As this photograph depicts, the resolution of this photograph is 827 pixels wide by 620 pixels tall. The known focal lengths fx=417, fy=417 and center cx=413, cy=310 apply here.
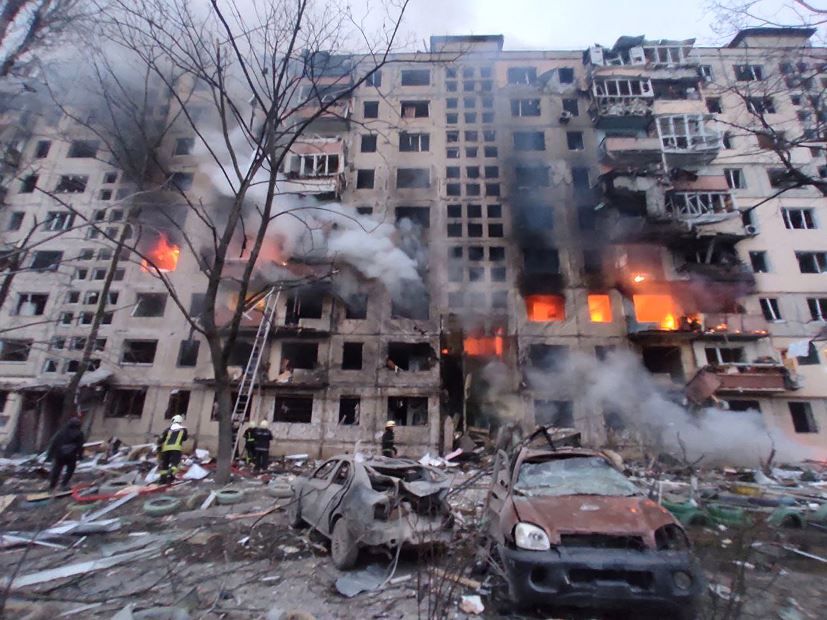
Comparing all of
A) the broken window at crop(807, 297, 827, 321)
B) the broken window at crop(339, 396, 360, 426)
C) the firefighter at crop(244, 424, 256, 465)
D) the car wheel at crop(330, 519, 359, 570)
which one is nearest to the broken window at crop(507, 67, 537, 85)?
the broken window at crop(807, 297, 827, 321)

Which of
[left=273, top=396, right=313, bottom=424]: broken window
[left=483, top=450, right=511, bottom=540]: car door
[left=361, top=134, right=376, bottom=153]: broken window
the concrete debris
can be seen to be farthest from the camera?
[left=361, top=134, right=376, bottom=153]: broken window

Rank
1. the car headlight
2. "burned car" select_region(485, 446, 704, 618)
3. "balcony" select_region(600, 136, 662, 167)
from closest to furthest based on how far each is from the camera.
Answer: "burned car" select_region(485, 446, 704, 618) → the car headlight → "balcony" select_region(600, 136, 662, 167)

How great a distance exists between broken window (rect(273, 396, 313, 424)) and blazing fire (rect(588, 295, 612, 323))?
16153 millimetres

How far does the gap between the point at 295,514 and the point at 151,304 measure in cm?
2146

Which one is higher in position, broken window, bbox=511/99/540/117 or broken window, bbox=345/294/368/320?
broken window, bbox=511/99/540/117

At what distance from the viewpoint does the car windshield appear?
5266 mm

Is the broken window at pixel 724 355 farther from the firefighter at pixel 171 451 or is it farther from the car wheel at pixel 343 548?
the firefighter at pixel 171 451

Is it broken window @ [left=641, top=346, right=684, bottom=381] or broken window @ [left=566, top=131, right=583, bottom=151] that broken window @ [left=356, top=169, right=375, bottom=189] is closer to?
broken window @ [left=566, top=131, right=583, bottom=151]

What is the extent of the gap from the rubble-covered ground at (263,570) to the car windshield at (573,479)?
48.0 inches

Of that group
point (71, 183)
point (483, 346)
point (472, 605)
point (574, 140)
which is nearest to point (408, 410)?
point (483, 346)

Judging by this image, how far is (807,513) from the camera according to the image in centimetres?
807

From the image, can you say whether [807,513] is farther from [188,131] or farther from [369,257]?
[188,131]

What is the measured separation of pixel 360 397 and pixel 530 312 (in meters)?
10.8

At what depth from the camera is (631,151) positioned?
84.3ft
